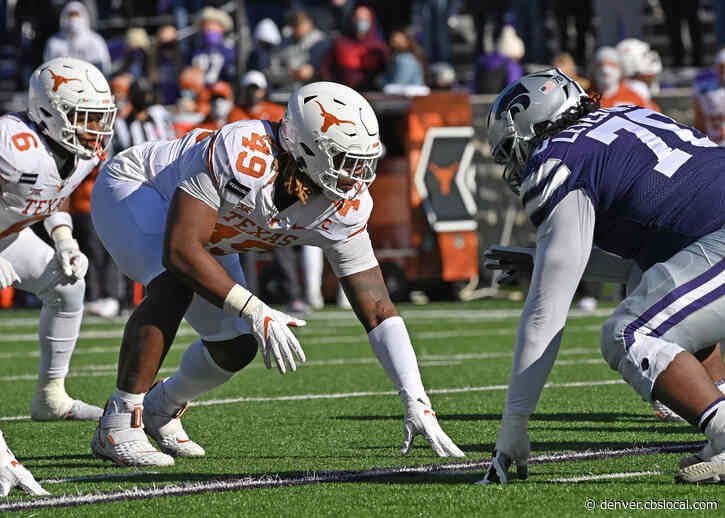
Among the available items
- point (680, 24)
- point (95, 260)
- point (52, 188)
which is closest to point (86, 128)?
point (52, 188)

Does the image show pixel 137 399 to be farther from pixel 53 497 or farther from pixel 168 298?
pixel 53 497

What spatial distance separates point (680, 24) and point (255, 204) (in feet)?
45.3

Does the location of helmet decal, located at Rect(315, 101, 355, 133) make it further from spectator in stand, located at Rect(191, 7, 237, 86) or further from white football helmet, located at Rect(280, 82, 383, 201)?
spectator in stand, located at Rect(191, 7, 237, 86)

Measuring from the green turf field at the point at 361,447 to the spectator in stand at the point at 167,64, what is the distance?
6.49 meters

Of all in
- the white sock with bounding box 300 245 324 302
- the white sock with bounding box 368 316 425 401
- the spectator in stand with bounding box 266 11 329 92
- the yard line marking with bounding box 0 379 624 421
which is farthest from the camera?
the spectator in stand with bounding box 266 11 329 92

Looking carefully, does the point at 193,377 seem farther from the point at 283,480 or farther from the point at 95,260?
the point at 95,260

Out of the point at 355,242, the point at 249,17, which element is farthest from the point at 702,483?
the point at 249,17

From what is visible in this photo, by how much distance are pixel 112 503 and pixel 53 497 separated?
0.20 metres

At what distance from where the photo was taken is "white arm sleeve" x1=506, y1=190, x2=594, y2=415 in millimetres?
3967

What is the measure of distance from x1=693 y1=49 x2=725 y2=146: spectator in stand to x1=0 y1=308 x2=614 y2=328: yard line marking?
5.43 ft

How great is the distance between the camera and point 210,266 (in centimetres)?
451

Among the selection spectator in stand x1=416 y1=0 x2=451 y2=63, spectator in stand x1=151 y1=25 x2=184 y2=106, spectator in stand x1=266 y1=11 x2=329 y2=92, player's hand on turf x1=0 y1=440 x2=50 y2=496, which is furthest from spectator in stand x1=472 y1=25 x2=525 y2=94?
player's hand on turf x1=0 y1=440 x2=50 y2=496

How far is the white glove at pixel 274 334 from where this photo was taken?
4.37 metres

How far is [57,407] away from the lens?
6.11m
